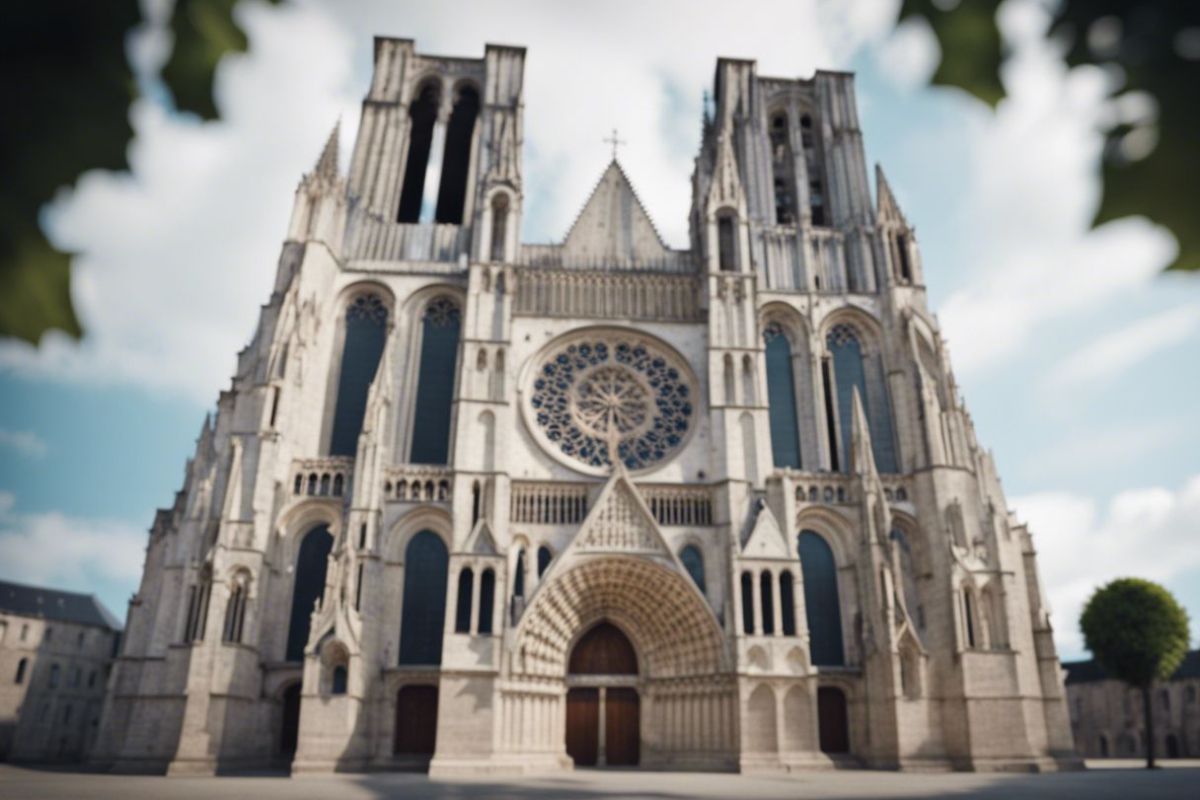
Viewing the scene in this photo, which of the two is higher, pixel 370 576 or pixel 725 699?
pixel 370 576

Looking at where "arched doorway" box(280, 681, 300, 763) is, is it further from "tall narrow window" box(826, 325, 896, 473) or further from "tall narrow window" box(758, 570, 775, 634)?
"tall narrow window" box(826, 325, 896, 473)

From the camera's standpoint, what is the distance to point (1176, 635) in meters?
31.9

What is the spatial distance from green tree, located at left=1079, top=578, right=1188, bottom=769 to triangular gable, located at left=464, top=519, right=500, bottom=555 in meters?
24.8

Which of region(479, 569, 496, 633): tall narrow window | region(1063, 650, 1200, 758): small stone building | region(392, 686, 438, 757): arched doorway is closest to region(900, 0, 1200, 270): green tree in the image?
region(479, 569, 496, 633): tall narrow window

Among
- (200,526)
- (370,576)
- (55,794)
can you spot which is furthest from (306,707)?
(55,794)

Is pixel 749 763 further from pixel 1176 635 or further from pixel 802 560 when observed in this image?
pixel 1176 635

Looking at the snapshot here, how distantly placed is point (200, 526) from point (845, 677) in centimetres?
1997

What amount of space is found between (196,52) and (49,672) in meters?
55.9

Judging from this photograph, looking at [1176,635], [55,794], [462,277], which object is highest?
[462,277]

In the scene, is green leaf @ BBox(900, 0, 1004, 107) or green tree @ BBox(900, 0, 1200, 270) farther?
green leaf @ BBox(900, 0, 1004, 107)

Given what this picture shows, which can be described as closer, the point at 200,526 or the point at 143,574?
the point at 200,526

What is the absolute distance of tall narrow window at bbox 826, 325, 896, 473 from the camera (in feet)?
94.5

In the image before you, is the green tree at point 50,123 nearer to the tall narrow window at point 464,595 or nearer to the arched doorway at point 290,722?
the tall narrow window at point 464,595

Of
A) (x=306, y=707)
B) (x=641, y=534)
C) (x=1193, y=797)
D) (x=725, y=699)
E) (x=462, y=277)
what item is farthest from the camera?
(x=462, y=277)
